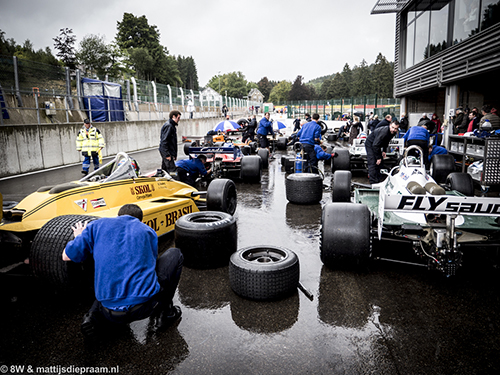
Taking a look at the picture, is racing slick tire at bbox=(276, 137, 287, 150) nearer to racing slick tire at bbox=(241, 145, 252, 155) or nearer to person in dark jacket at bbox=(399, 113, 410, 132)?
racing slick tire at bbox=(241, 145, 252, 155)

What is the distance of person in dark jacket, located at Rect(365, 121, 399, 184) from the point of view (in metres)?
7.51

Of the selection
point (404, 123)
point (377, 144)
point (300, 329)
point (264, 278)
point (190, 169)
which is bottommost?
point (300, 329)

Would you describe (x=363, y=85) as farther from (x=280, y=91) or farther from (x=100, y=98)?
(x=100, y=98)

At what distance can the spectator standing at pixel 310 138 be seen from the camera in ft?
29.6

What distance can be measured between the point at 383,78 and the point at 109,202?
96.7 metres

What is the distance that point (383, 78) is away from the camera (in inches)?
3546

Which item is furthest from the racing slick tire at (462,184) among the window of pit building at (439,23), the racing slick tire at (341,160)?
the window of pit building at (439,23)

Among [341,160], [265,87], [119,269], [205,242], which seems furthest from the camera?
[265,87]

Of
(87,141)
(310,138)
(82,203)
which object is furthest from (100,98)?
(82,203)

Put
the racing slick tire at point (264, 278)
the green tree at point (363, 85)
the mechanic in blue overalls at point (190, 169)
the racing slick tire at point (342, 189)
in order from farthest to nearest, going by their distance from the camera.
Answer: the green tree at point (363, 85)
the mechanic in blue overalls at point (190, 169)
the racing slick tire at point (342, 189)
the racing slick tire at point (264, 278)

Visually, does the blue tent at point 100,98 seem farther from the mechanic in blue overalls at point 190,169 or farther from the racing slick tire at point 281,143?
the mechanic in blue overalls at point 190,169

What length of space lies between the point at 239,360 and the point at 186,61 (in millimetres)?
160046

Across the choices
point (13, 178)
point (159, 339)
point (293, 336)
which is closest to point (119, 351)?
point (159, 339)

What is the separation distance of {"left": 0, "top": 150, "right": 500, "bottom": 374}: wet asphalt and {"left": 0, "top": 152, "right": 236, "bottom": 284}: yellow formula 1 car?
1.44 feet
